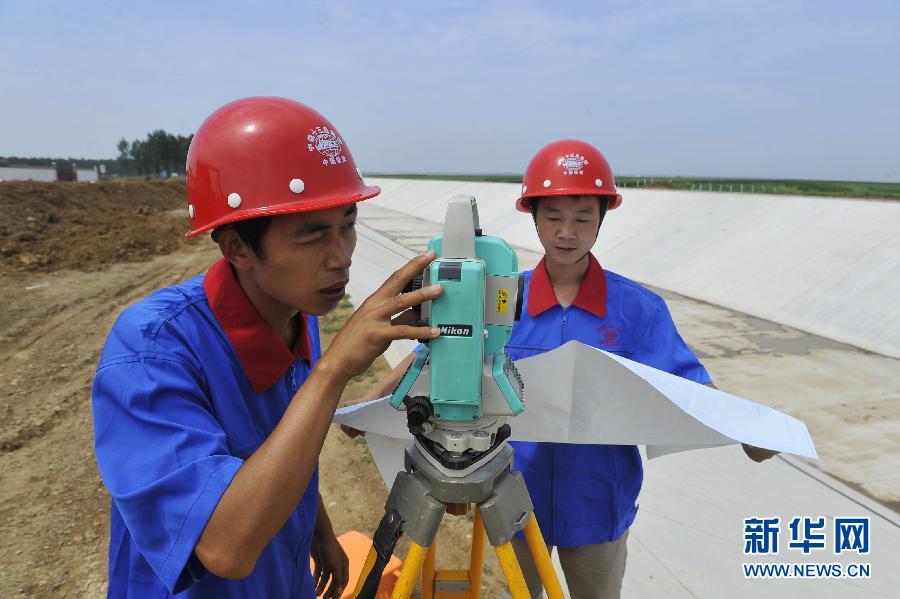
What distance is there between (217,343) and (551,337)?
1322 millimetres

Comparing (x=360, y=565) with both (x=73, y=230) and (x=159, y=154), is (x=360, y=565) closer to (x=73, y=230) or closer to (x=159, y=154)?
(x=73, y=230)

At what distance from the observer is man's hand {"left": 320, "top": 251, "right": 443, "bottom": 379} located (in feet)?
3.48

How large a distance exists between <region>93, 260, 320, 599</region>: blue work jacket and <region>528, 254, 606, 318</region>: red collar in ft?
3.33

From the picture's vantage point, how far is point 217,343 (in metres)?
1.32

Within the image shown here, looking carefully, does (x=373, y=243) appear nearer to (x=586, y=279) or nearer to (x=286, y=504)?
(x=586, y=279)

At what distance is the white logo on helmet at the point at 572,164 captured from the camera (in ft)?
7.48

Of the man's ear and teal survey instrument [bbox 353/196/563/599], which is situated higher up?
the man's ear

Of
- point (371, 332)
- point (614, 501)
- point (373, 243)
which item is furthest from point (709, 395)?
point (373, 243)

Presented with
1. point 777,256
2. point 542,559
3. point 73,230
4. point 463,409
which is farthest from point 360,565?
point 73,230

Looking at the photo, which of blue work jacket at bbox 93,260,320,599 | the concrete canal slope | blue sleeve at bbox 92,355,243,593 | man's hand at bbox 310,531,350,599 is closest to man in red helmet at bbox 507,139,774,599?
man's hand at bbox 310,531,350,599

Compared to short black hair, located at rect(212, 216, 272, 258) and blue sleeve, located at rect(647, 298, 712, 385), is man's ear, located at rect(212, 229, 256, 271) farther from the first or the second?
blue sleeve, located at rect(647, 298, 712, 385)

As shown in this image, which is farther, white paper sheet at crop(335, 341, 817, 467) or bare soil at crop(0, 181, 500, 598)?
bare soil at crop(0, 181, 500, 598)

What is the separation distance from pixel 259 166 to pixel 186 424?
62cm

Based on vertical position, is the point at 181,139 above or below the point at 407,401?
above
